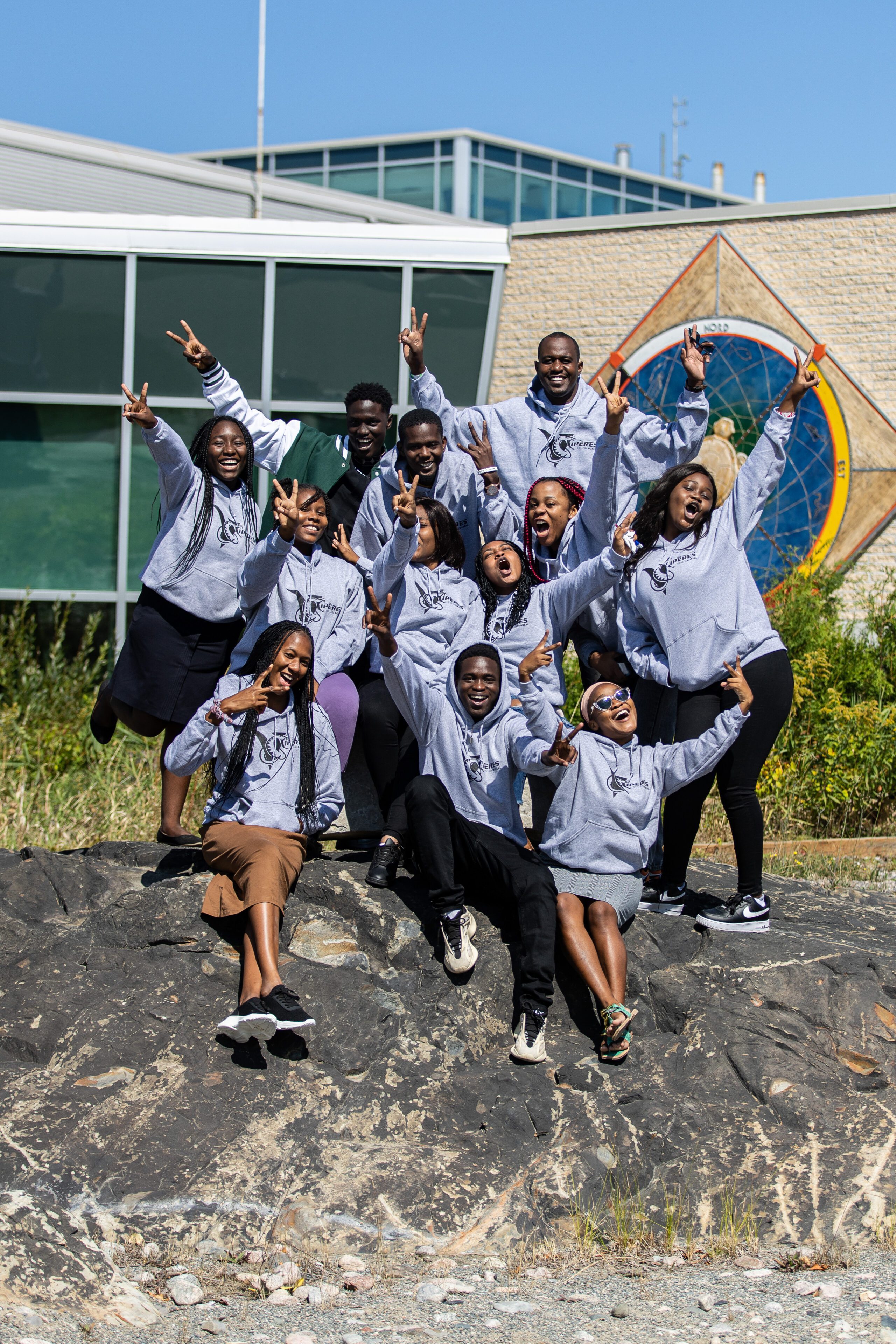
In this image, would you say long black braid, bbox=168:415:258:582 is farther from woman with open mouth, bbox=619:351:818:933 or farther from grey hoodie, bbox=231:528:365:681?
woman with open mouth, bbox=619:351:818:933

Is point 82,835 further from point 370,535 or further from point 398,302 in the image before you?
point 398,302

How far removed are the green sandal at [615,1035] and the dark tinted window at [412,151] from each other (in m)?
32.1

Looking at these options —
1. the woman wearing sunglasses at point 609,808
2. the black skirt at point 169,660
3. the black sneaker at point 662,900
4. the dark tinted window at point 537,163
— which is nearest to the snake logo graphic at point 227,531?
the black skirt at point 169,660

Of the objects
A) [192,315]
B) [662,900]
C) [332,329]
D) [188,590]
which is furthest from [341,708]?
[192,315]

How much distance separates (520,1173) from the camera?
12.5 ft

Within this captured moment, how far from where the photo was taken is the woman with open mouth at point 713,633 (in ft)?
15.1

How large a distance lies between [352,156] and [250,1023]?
33.6m

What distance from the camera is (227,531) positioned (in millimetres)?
5102

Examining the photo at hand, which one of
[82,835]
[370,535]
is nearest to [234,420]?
[370,535]

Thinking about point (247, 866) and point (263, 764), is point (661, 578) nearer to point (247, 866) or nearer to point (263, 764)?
point (263, 764)

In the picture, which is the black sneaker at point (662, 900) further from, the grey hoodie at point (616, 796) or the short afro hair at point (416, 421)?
the short afro hair at point (416, 421)

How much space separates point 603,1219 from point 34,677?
598 cm

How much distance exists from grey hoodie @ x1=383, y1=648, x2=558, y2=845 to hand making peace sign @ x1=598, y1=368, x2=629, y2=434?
37.1 inches

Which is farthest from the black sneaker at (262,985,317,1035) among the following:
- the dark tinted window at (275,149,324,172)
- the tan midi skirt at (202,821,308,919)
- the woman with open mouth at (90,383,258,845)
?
the dark tinted window at (275,149,324,172)
